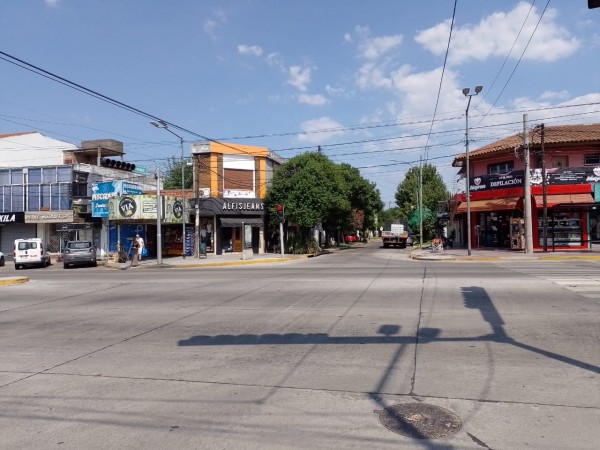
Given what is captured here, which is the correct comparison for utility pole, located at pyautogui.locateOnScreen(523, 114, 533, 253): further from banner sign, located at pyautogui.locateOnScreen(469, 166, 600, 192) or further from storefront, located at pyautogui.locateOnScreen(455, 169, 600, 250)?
banner sign, located at pyautogui.locateOnScreen(469, 166, 600, 192)

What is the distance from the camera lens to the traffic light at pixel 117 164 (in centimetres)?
3828

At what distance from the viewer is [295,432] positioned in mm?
4230

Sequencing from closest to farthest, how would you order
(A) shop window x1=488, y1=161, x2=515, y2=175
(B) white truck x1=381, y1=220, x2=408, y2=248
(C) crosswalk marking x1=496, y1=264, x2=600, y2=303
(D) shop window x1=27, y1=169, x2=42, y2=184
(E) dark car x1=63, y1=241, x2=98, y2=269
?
1. (C) crosswalk marking x1=496, y1=264, x2=600, y2=303
2. (E) dark car x1=63, y1=241, x2=98, y2=269
3. (A) shop window x1=488, y1=161, x2=515, y2=175
4. (D) shop window x1=27, y1=169, x2=42, y2=184
5. (B) white truck x1=381, y1=220, x2=408, y2=248

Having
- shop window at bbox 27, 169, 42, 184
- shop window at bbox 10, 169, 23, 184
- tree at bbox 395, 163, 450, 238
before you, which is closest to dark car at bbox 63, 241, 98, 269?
shop window at bbox 27, 169, 42, 184

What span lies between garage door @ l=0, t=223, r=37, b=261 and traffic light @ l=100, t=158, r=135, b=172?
22.9 ft

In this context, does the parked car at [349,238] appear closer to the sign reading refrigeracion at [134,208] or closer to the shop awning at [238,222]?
the shop awning at [238,222]

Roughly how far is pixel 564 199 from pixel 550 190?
119cm

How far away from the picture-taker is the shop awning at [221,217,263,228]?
35594 millimetres

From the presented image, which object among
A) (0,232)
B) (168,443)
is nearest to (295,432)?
(168,443)

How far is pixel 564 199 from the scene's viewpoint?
99.5 feet

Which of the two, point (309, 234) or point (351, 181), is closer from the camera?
point (309, 234)

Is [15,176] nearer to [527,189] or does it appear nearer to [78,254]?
[78,254]

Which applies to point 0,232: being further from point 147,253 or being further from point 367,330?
point 367,330

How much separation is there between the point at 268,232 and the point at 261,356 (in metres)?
32.7
